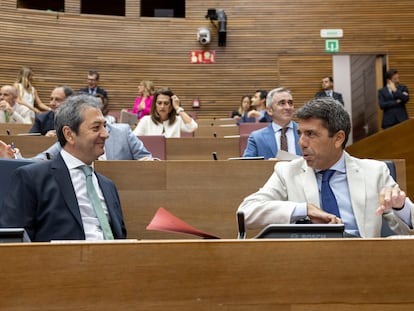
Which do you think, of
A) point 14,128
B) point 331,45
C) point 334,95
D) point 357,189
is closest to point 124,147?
point 357,189

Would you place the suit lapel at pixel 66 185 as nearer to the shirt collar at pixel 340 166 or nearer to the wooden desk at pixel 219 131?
the shirt collar at pixel 340 166

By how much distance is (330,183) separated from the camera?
70.4 inches

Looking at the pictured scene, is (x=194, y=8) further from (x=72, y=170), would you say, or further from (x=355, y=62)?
(x=72, y=170)

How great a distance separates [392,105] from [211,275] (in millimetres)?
6671

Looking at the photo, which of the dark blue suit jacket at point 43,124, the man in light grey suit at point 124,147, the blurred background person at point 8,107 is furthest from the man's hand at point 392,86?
the man in light grey suit at point 124,147

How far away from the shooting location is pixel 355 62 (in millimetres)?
8156

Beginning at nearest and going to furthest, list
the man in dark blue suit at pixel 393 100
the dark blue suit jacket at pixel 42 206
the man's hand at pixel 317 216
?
the man's hand at pixel 317 216 → the dark blue suit jacket at pixel 42 206 → the man in dark blue suit at pixel 393 100

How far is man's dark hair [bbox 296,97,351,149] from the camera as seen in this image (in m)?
1.79

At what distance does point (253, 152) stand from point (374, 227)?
1.62 meters

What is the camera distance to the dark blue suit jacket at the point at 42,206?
1.76 metres

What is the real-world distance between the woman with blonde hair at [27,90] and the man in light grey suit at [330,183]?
548 centimetres

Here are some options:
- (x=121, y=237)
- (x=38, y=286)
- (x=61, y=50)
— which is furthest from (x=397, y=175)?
(x=61, y=50)

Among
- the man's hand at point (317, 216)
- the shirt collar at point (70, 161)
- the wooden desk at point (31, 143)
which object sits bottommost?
the man's hand at point (317, 216)

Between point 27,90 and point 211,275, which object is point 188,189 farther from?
point 27,90
